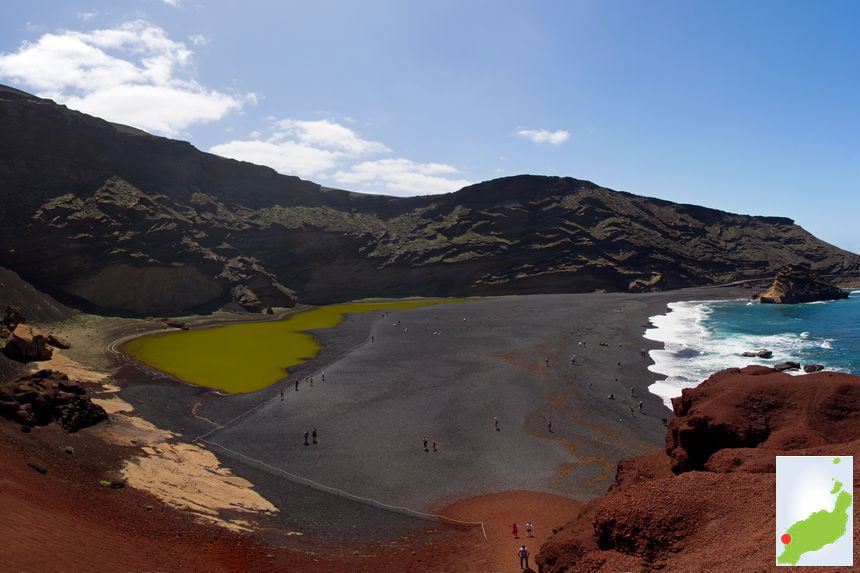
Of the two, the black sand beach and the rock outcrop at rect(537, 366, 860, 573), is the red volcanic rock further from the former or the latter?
the black sand beach

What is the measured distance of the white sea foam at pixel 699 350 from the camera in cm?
4588

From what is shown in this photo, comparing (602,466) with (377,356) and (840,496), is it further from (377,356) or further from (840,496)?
(377,356)

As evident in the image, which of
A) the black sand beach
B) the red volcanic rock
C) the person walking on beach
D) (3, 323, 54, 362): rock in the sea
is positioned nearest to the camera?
the red volcanic rock

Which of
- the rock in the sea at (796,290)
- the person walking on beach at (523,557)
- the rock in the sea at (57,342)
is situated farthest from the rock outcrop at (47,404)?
the rock in the sea at (796,290)

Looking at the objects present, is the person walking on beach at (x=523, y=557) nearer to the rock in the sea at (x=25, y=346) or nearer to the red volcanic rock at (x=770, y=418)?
the red volcanic rock at (x=770, y=418)

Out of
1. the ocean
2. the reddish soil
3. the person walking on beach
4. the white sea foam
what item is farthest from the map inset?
the ocean

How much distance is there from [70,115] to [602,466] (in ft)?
402

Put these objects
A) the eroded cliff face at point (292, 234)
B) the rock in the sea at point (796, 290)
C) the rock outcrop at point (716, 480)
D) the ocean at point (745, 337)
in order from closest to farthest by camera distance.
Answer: the rock outcrop at point (716, 480), the ocean at point (745, 337), the eroded cliff face at point (292, 234), the rock in the sea at point (796, 290)

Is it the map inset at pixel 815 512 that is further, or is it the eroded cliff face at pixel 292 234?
the eroded cliff face at pixel 292 234

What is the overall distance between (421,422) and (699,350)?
38.1m

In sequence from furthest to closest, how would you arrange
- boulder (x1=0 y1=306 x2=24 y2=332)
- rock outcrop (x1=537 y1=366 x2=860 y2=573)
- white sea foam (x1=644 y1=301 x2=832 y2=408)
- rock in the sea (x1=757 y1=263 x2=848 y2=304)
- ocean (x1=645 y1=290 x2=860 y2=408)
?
1. rock in the sea (x1=757 y1=263 x2=848 y2=304)
2. ocean (x1=645 y1=290 x2=860 y2=408)
3. white sea foam (x1=644 y1=301 x2=832 y2=408)
4. boulder (x1=0 y1=306 x2=24 y2=332)
5. rock outcrop (x1=537 y1=366 x2=860 y2=573)

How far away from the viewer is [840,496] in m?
9.12

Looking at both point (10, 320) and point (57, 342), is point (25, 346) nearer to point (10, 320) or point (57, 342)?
point (10, 320)

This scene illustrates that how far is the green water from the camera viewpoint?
48.9m
